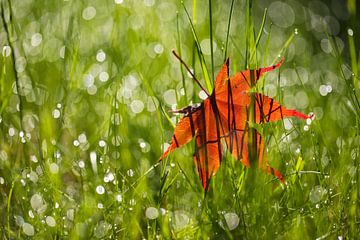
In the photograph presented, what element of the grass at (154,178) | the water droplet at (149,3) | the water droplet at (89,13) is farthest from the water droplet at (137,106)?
the water droplet at (149,3)

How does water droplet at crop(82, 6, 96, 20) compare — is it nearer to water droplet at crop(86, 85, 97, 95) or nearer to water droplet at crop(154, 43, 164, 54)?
water droplet at crop(154, 43, 164, 54)

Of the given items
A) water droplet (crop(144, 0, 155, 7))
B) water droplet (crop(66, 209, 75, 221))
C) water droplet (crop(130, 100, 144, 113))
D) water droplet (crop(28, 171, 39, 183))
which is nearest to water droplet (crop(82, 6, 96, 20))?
water droplet (crop(144, 0, 155, 7))

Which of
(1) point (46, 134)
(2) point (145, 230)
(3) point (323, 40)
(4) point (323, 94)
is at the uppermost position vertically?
(1) point (46, 134)

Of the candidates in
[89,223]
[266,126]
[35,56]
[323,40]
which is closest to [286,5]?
[323,40]

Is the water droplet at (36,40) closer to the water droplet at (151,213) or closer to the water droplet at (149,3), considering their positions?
the water droplet at (149,3)

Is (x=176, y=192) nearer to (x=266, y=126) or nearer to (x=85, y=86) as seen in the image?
(x=266, y=126)
